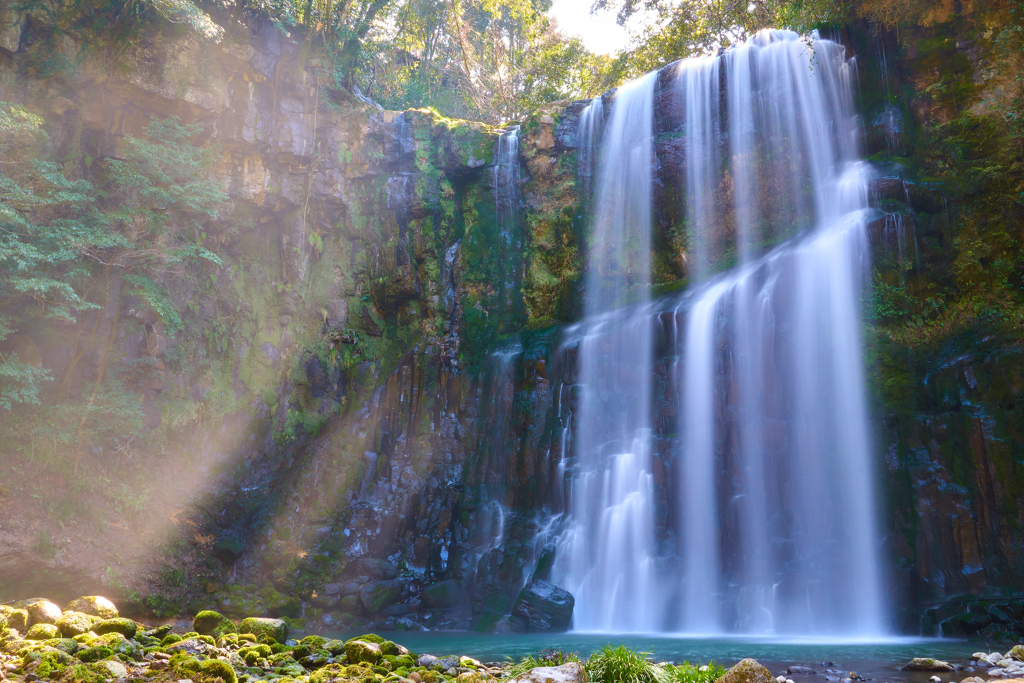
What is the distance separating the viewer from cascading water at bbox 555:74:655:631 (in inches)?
536

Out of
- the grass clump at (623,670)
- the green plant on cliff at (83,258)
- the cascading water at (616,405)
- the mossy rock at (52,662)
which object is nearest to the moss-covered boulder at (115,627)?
the mossy rock at (52,662)

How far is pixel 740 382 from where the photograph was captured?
1383 cm

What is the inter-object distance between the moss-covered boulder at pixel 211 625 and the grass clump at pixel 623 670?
751 centimetres

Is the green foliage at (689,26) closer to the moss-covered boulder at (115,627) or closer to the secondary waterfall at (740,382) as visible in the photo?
the secondary waterfall at (740,382)

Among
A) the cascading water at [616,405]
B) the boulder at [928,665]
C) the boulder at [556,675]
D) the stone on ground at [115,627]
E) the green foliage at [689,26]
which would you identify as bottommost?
the stone on ground at [115,627]

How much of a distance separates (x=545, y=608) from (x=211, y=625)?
654 centimetres

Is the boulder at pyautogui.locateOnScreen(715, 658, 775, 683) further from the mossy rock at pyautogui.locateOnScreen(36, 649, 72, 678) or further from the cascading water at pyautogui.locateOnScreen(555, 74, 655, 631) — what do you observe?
the cascading water at pyautogui.locateOnScreen(555, 74, 655, 631)

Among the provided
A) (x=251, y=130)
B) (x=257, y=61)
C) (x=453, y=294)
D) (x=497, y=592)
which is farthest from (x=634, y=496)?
(x=257, y=61)

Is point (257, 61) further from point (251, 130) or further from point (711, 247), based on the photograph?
point (711, 247)

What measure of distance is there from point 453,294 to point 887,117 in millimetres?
12936

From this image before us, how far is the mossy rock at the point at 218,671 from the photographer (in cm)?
665

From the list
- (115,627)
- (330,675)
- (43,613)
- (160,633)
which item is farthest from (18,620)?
(330,675)

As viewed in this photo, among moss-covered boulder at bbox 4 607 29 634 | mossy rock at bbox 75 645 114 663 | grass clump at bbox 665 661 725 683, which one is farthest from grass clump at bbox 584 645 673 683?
moss-covered boulder at bbox 4 607 29 634

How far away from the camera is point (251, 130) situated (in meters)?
18.6
